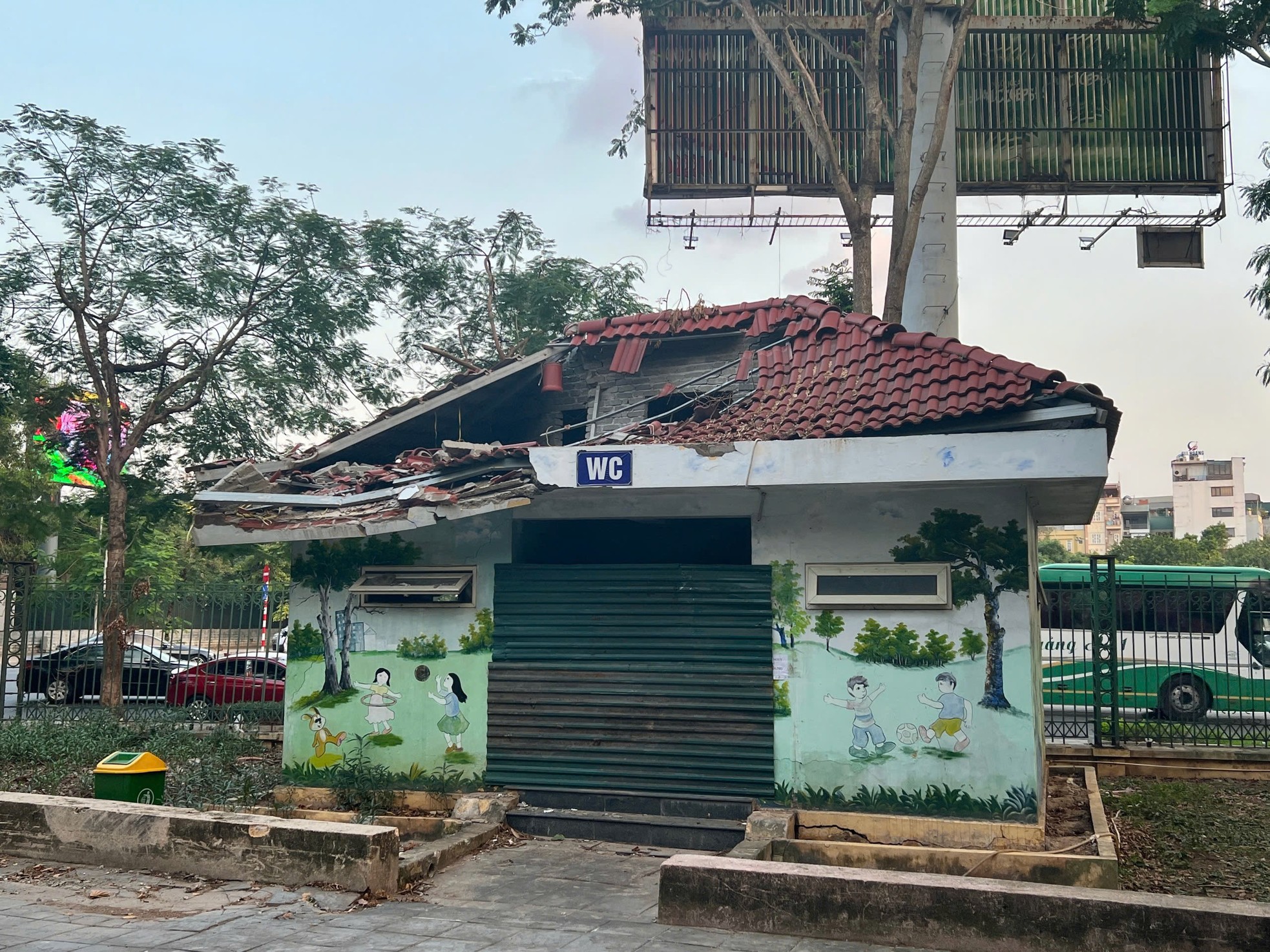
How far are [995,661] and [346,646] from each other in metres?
6.08

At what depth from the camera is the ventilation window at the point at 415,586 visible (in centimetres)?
1006

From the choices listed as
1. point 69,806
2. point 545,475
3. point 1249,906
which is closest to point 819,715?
point 545,475

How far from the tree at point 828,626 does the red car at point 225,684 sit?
7477mm

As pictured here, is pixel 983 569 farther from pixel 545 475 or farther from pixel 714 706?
pixel 545 475

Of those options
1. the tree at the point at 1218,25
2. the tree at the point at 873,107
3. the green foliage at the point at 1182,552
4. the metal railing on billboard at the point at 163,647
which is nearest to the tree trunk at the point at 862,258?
the tree at the point at 873,107

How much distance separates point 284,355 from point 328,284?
151cm

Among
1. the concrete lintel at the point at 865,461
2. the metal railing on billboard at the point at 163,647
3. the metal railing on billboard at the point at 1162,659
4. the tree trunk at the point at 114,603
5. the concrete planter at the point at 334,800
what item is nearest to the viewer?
the concrete lintel at the point at 865,461

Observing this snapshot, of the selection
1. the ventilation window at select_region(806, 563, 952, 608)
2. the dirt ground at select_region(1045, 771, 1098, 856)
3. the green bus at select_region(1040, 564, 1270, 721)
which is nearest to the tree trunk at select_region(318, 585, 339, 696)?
the ventilation window at select_region(806, 563, 952, 608)

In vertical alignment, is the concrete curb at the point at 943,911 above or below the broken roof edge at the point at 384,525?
below

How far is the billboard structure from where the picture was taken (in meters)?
19.2

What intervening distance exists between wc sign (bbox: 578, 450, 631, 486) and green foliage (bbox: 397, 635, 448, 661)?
7.64ft

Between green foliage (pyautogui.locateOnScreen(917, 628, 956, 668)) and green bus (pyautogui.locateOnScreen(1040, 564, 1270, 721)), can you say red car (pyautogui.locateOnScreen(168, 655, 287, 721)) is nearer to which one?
green foliage (pyautogui.locateOnScreen(917, 628, 956, 668))

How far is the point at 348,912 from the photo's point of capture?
673 cm

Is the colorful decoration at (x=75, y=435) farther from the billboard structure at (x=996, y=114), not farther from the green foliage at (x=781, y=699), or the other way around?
the green foliage at (x=781, y=699)
